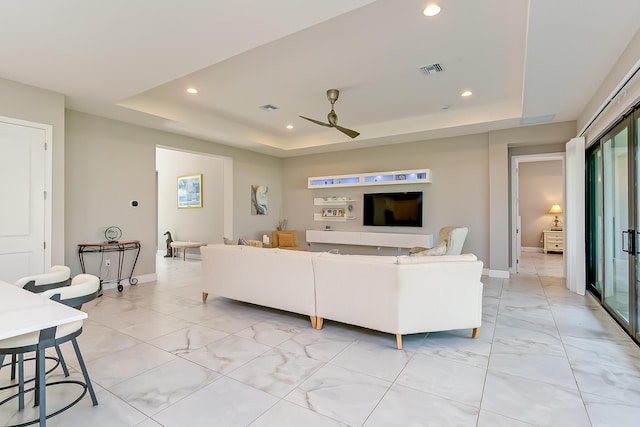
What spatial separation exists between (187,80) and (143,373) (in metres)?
3.63

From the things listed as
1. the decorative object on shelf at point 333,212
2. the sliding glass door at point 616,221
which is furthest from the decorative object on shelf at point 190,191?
the sliding glass door at point 616,221

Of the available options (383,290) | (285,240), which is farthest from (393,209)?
(383,290)

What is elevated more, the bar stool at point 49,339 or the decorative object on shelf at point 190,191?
the decorative object on shelf at point 190,191

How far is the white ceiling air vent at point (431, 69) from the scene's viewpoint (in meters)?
3.95

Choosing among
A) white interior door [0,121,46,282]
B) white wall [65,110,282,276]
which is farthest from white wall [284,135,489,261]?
white interior door [0,121,46,282]

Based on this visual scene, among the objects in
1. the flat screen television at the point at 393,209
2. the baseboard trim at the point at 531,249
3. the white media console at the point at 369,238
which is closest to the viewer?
the white media console at the point at 369,238

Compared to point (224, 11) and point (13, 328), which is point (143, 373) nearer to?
point (13, 328)

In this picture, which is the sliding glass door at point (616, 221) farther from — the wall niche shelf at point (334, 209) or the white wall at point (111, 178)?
the white wall at point (111, 178)

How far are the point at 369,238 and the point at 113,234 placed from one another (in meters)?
4.82

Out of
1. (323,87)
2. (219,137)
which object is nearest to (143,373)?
(323,87)

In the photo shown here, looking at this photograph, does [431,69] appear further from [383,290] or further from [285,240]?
[285,240]

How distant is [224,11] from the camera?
8.19ft

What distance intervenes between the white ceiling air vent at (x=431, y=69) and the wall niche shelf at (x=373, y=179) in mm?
2711

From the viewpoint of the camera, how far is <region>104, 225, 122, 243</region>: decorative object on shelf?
5234 millimetres
